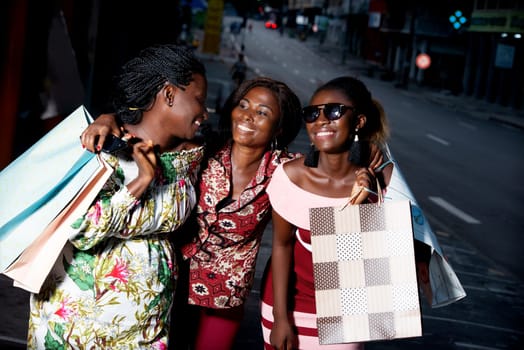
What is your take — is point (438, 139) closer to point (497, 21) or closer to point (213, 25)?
point (213, 25)

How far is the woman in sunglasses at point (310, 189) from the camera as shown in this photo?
303 centimetres

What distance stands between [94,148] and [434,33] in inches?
2005

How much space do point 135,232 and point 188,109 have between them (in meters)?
0.51

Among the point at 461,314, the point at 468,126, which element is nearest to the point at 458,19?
the point at 468,126

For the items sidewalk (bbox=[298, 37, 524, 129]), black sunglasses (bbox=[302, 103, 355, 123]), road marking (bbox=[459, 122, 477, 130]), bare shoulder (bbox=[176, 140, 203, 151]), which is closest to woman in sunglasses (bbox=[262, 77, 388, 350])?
black sunglasses (bbox=[302, 103, 355, 123])

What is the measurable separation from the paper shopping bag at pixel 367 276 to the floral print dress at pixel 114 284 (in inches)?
23.3

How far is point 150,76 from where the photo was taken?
112 inches

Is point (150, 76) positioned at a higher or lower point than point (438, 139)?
higher

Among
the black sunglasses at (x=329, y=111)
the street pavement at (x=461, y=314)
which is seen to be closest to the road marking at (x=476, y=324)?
the street pavement at (x=461, y=314)

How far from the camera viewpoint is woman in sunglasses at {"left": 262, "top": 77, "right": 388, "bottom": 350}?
9.93 feet

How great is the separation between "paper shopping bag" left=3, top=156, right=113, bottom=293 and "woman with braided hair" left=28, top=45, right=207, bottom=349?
39 millimetres

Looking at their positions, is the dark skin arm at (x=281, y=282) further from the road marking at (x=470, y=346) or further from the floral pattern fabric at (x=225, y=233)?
the road marking at (x=470, y=346)

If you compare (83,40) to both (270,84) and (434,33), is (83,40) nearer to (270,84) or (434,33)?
(270,84)

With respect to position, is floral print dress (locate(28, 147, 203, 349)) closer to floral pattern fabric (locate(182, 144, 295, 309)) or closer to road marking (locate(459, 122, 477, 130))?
floral pattern fabric (locate(182, 144, 295, 309))
